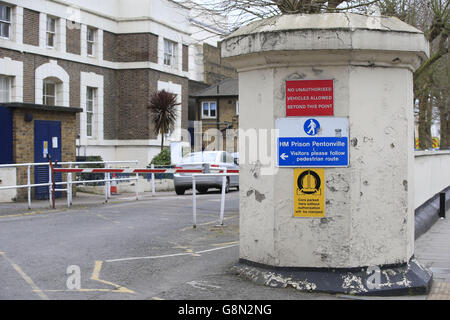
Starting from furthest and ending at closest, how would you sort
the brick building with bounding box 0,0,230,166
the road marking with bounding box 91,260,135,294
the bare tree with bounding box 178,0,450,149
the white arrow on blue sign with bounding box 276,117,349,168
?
1. the brick building with bounding box 0,0,230,166
2. the bare tree with bounding box 178,0,450,149
3. the white arrow on blue sign with bounding box 276,117,349,168
4. the road marking with bounding box 91,260,135,294

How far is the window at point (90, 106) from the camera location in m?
33.3

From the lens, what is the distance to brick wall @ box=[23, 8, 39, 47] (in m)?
28.1

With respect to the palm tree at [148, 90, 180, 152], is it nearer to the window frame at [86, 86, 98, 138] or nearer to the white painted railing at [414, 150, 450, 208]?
the window frame at [86, 86, 98, 138]

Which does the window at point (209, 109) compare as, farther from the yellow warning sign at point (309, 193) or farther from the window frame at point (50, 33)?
the yellow warning sign at point (309, 193)

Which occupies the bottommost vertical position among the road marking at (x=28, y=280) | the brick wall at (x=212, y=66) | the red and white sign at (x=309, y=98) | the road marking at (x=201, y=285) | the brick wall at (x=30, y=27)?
the road marking at (x=201, y=285)

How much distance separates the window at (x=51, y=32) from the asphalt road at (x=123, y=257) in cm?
1769

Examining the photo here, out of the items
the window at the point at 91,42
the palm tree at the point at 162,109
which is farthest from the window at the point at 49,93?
the palm tree at the point at 162,109

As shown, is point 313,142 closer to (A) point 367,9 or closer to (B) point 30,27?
(A) point 367,9

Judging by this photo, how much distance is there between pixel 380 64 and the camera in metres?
6.73

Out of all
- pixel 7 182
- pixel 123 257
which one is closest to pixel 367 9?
pixel 123 257

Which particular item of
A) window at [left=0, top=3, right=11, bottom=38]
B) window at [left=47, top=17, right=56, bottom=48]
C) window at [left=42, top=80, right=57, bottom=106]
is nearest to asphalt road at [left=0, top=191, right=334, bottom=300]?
window at [left=0, top=3, right=11, bottom=38]

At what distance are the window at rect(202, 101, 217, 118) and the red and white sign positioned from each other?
160 feet

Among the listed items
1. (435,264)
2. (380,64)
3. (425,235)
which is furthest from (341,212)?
(425,235)
